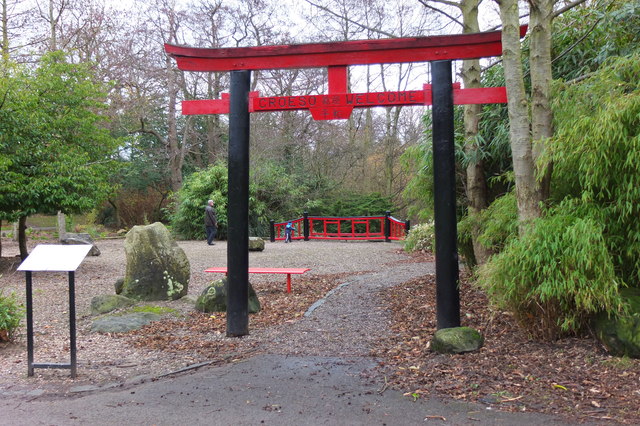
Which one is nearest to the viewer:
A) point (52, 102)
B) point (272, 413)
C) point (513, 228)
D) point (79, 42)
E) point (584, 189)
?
point (272, 413)

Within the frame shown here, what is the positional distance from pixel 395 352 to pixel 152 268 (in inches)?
170

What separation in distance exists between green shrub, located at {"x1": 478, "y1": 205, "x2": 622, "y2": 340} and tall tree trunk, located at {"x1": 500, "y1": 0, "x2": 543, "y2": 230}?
37cm

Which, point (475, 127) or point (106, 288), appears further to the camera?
point (106, 288)

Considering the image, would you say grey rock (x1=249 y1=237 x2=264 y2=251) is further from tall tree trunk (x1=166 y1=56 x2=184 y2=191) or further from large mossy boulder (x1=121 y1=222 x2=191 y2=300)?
tall tree trunk (x1=166 y1=56 x2=184 y2=191)

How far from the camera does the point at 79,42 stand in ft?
72.3

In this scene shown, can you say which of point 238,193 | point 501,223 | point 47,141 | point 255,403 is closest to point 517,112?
point 501,223

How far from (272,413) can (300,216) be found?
18.8 m

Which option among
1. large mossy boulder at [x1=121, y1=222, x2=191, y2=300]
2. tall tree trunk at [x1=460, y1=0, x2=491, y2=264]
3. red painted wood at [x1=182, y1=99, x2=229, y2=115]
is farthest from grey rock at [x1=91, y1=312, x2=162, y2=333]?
tall tree trunk at [x1=460, y1=0, x2=491, y2=264]

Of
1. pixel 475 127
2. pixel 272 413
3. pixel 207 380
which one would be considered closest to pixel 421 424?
pixel 272 413

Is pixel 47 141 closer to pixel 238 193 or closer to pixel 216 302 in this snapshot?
pixel 216 302

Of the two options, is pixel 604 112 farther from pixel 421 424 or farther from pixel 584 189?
pixel 421 424

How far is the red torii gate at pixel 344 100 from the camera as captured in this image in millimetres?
5324

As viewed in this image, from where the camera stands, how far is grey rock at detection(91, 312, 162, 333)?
6.35 m

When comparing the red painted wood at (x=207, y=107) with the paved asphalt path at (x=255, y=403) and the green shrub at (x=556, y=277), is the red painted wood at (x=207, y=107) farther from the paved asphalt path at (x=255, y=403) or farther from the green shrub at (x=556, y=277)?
the green shrub at (x=556, y=277)
